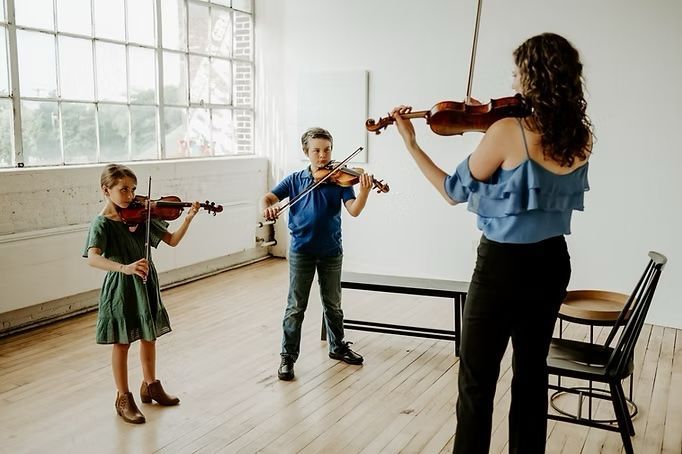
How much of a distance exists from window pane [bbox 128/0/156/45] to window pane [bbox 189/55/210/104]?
510 mm

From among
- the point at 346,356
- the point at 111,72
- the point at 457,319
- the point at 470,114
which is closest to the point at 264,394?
the point at 346,356

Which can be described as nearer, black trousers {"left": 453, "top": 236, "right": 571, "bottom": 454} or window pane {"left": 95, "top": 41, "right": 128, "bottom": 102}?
black trousers {"left": 453, "top": 236, "right": 571, "bottom": 454}

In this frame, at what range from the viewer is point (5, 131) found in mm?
4203

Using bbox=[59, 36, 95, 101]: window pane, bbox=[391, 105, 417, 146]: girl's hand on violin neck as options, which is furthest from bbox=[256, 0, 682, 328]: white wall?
bbox=[391, 105, 417, 146]: girl's hand on violin neck

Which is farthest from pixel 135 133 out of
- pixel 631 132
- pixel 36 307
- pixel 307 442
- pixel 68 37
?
pixel 631 132

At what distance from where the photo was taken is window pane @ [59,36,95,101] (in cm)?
457

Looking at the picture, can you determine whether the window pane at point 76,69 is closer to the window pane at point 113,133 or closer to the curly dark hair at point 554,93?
the window pane at point 113,133

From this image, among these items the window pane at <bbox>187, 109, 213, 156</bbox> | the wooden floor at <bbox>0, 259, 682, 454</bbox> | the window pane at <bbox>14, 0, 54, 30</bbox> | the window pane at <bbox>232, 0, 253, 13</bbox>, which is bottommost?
the wooden floor at <bbox>0, 259, 682, 454</bbox>

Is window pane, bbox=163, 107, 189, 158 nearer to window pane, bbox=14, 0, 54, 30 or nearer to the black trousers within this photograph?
window pane, bbox=14, 0, 54, 30

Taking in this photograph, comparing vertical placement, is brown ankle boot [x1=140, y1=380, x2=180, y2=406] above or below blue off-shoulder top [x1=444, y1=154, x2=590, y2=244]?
below

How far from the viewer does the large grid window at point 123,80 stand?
430cm

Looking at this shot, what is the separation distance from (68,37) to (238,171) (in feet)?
6.21

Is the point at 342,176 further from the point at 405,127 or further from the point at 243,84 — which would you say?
the point at 243,84

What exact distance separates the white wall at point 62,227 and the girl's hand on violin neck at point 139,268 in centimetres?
163
